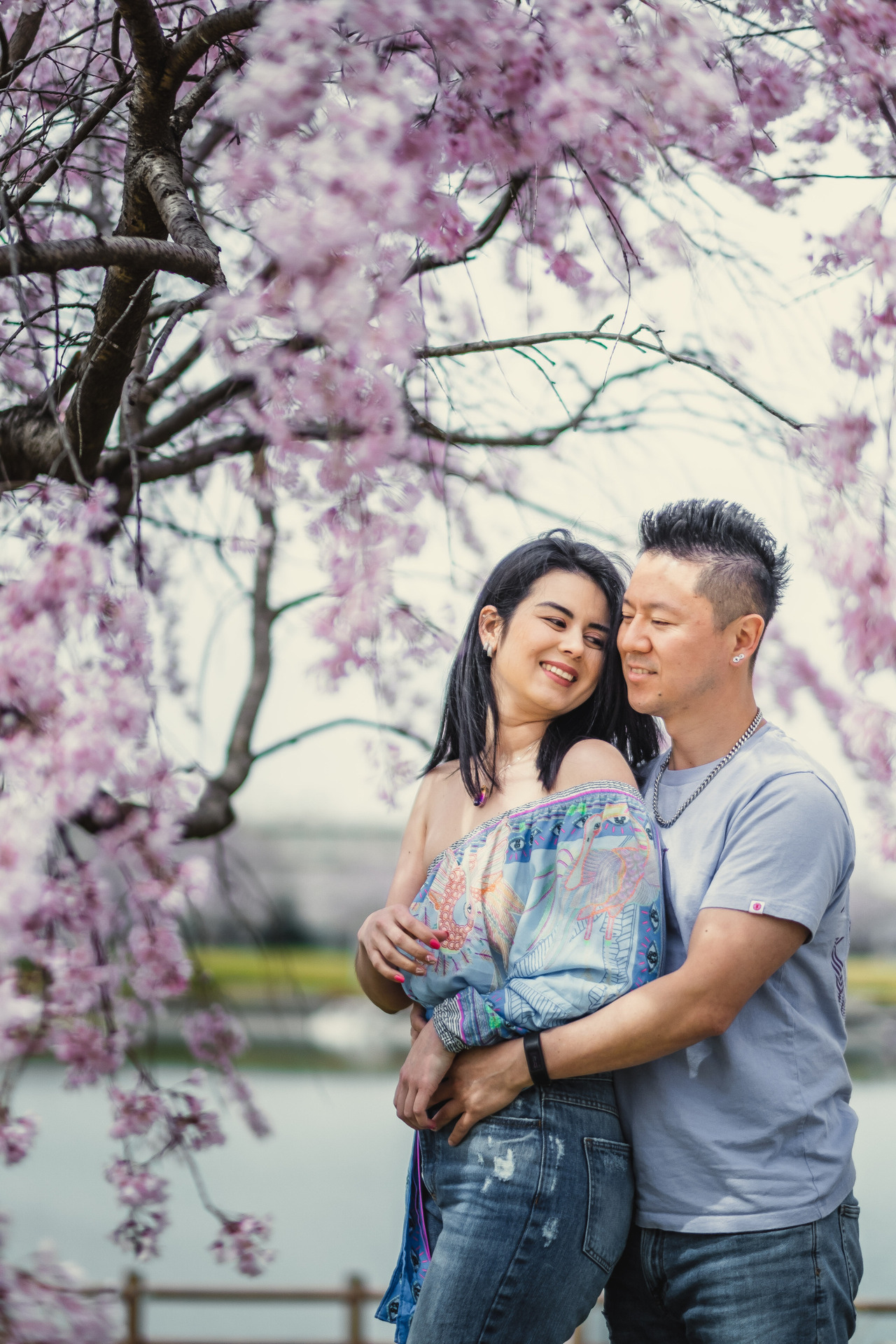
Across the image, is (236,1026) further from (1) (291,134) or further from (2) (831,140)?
(2) (831,140)

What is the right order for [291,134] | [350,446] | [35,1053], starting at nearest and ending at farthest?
[291,134] → [350,446] → [35,1053]

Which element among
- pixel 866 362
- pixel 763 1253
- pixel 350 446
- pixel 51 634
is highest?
pixel 866 362

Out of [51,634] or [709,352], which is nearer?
[51,634]

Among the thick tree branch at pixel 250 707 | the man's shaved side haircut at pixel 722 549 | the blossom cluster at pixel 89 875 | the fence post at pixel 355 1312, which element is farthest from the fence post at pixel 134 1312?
the man's shaved side haircut at pixel 722 549

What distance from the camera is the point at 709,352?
1.95 metres

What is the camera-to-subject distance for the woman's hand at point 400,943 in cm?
137

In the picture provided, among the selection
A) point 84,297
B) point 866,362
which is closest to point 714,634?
point 866,362

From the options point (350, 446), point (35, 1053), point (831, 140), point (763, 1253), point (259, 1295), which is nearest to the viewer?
point (763, 1253)

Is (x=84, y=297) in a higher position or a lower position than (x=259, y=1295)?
higher

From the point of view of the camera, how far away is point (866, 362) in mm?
1626

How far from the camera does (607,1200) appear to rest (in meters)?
1.31

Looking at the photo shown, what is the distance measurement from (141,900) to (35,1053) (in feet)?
1.01

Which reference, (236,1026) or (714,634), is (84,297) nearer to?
(714,634)

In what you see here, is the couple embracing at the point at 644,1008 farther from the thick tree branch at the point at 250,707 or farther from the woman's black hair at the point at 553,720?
the thick tree branch at the point at 250,707
